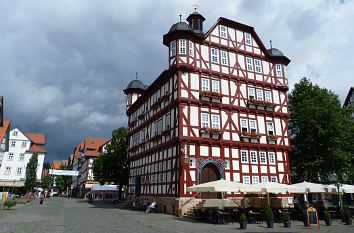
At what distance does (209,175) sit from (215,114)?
5624 millimetres

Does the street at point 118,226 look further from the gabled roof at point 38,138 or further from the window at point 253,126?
the gabled roof at point 38,138

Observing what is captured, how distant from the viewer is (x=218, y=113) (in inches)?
1150

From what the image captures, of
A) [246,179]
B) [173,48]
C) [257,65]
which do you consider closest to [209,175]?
[246,179]

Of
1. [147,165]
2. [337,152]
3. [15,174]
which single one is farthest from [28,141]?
[337,152]

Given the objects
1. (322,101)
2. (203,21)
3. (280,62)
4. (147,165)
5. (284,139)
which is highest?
(203,21)

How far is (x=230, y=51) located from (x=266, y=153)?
10.8m

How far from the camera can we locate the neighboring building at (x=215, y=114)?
90.2ft

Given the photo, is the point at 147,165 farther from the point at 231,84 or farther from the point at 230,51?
the point at 230,51

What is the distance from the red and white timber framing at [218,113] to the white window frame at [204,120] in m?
0.09

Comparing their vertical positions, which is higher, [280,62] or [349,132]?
[280,62]

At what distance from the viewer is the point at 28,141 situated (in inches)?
2825

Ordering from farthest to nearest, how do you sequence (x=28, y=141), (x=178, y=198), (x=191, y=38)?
1. (x=28, y=141)
2. (x=191, y=38)
3. (x=178, y=198)

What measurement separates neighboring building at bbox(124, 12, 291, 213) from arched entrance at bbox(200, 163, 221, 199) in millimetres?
86

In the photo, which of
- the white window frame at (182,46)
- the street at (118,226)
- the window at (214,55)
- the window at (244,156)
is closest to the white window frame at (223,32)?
the window at (214,55)
